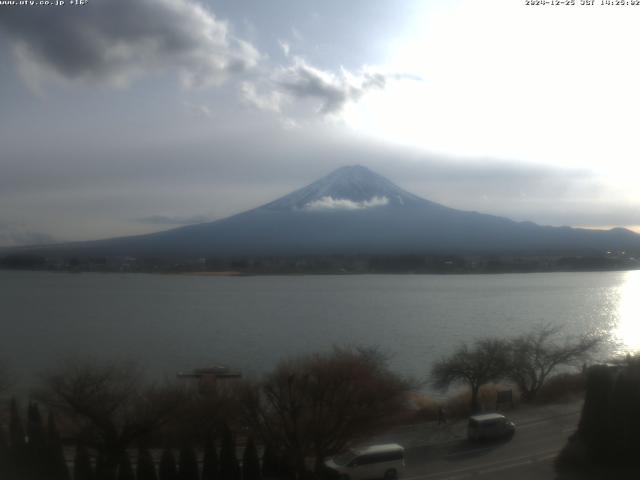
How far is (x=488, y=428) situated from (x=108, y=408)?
304cm

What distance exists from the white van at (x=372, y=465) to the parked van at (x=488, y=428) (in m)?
1.04

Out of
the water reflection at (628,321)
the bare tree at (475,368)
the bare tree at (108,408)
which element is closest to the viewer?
the bare tree at (108,408)

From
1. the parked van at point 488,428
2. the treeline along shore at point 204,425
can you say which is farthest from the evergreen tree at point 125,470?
the parked van at point 488,428

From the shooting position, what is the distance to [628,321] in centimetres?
1609

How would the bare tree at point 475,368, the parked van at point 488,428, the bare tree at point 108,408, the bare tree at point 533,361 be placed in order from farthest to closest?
the bare tree at point 533,361
the bare tree at point 475,368
the parked van at point 488,428
the bare tree at point 108,408

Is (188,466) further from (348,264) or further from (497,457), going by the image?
(348,264)

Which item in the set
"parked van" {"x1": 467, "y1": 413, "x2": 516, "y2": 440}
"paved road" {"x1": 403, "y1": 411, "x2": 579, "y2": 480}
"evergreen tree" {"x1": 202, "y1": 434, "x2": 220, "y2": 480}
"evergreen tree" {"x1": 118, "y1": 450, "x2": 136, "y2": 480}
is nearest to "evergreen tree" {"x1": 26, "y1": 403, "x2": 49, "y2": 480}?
"evergreen tree" {"x1": 118, "y1": 450, "x2": 136, "y2": 480}

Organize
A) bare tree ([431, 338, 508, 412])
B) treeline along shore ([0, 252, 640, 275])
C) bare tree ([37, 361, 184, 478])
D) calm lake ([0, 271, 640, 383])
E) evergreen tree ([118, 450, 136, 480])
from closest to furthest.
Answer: evergreen tree ([118, 450, 136, 480])
bare tree ([37, 361, 184, 478])
bare tree ([431, 338, 508, 412])
calm lake ([0, 271, 640, 383])
treeline along shore ([0, 252, 640, 275])

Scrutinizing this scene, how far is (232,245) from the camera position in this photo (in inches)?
1704

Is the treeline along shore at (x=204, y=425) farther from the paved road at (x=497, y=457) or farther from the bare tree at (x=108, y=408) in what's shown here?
the paved road at (x=497, y=457)

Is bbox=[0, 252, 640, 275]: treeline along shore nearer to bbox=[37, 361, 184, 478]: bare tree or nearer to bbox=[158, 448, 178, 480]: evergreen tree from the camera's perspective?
bbox=[37, 361, 184, 478]: bare tree

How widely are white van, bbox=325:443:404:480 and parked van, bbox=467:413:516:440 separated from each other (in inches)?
41.1

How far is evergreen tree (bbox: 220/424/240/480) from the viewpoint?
13.8 feet

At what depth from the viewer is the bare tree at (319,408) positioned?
449 centimetres
